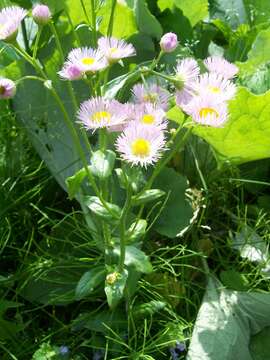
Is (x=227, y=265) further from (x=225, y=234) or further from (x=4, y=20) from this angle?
(x=4, y=20)

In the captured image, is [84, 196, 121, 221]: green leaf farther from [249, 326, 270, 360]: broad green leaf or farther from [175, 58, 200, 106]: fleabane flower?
[249, 326, 270, 360]: broad green leaf

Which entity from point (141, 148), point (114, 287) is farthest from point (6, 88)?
point (114, 287)

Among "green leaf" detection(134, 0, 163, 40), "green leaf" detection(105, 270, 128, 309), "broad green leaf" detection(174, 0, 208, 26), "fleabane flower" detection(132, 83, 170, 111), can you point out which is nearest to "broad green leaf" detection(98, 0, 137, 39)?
"green leaf" detection(134, 0, 163, 40)

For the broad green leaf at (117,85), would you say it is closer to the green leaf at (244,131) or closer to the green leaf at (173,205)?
the green leaf at (244,131)

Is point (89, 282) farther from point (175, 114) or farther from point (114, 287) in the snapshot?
point (175, 114)

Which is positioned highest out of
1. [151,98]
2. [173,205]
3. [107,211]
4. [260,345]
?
[151,98]
